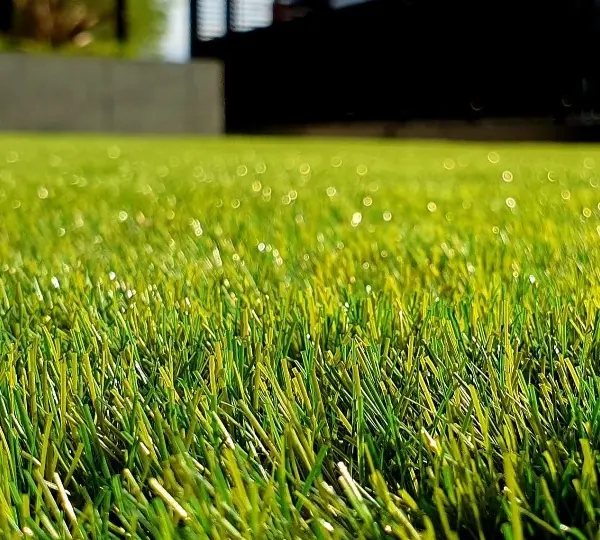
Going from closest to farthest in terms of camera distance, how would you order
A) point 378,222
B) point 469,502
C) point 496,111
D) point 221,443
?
point 469,502 < point 221,443 < point 378,222 < point 496,111

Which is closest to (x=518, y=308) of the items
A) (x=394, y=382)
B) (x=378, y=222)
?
(x=394, y=382)

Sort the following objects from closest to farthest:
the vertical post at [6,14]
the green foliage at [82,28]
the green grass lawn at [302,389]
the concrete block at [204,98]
→ 1. the green grass lawn at [302,389]
2. the concrete block at [204,98]
3. the vertical post at [6,14]
4. the green foliage at [82,28]

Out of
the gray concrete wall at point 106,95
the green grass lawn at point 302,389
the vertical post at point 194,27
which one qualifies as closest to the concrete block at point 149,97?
the gray concrete wall at point 106,95

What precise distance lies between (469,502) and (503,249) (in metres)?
1.45

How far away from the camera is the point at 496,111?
19297mm

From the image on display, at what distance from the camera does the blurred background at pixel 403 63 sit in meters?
17.6

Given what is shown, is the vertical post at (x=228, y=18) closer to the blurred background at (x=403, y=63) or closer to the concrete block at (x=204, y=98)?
the blurred background at (x=403, y=63)

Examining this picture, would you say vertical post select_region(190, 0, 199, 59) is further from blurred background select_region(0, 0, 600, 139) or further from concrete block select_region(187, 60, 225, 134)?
concrete block select_region(187, 60, 225, 134)

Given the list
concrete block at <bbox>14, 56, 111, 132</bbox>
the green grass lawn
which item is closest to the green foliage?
concrete block at <bbox>14, 56, 111, 132</bbox>

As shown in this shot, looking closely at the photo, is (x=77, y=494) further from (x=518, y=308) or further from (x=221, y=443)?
(x=518, y=308)

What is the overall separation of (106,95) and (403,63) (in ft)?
25.0

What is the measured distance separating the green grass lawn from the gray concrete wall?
66.6 ft

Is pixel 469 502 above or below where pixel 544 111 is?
below

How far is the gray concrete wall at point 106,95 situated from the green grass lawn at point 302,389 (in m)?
20.3
